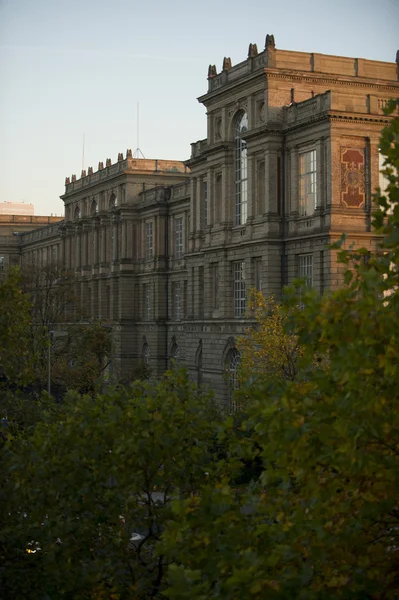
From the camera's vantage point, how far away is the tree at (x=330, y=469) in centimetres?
1292

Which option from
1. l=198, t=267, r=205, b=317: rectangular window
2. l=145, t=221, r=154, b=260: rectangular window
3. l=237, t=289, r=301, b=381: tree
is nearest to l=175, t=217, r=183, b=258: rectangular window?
l=145, t=221, r=154, b=260: rectangular window

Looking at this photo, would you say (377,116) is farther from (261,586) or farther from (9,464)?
(261,586)

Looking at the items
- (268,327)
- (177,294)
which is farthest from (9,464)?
(177,294)

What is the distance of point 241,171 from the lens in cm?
6519

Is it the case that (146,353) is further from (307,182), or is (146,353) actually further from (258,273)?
(307,182)

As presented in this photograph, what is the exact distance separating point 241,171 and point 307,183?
7476 mm

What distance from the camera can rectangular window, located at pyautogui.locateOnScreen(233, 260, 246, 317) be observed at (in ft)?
210

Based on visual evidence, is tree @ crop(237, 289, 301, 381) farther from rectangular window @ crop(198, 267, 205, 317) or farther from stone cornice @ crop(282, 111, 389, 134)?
rectangular window @ crop(198, 267, 205, 317)

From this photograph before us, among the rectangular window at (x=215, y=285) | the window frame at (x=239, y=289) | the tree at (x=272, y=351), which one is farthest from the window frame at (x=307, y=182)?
the rectangular window at (x=215, y=285)

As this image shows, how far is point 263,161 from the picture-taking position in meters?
61.9

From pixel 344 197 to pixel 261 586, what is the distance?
147 ft

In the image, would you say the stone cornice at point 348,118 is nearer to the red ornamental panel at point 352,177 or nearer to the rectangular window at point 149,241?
the red ornamental panel at point 352,177

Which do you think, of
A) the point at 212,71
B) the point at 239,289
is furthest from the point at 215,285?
the point at 212,71

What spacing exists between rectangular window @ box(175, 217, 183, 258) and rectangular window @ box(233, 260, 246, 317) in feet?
80.5
